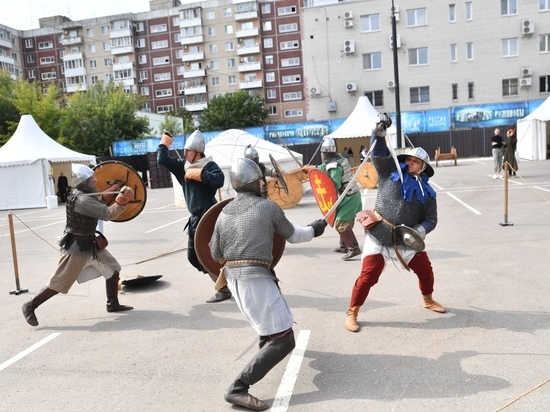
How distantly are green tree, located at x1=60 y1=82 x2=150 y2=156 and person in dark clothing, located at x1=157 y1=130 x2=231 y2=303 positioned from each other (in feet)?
109

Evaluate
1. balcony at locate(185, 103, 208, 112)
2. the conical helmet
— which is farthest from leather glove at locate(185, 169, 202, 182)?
balcony at locate(185, 103, 208, 112)

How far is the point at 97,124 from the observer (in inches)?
1452

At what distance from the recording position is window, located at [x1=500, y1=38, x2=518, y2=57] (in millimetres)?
35344

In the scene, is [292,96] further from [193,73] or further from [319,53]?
[319,53]

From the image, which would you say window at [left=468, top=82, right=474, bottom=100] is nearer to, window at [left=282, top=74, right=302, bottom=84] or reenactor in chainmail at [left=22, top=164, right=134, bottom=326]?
window at [left=282, top=74, right=302, bottom=84]

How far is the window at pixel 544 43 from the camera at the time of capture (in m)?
35.1

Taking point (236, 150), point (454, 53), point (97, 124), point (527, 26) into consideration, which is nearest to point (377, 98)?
point (454, 53)

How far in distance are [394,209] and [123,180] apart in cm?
297

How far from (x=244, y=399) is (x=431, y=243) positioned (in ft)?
17.7

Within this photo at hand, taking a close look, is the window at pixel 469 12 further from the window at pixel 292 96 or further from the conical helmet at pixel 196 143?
the conical helmet at pixel 196 143

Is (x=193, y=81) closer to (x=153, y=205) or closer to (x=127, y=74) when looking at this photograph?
(x=127, y=74)

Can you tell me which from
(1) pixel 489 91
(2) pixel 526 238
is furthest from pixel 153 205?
(1) pixel 489 91

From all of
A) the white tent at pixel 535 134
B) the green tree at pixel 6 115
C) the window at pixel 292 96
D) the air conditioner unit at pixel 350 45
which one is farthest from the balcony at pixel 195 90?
the white tent at pixel 535 134

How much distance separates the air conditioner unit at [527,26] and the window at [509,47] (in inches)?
30.4
